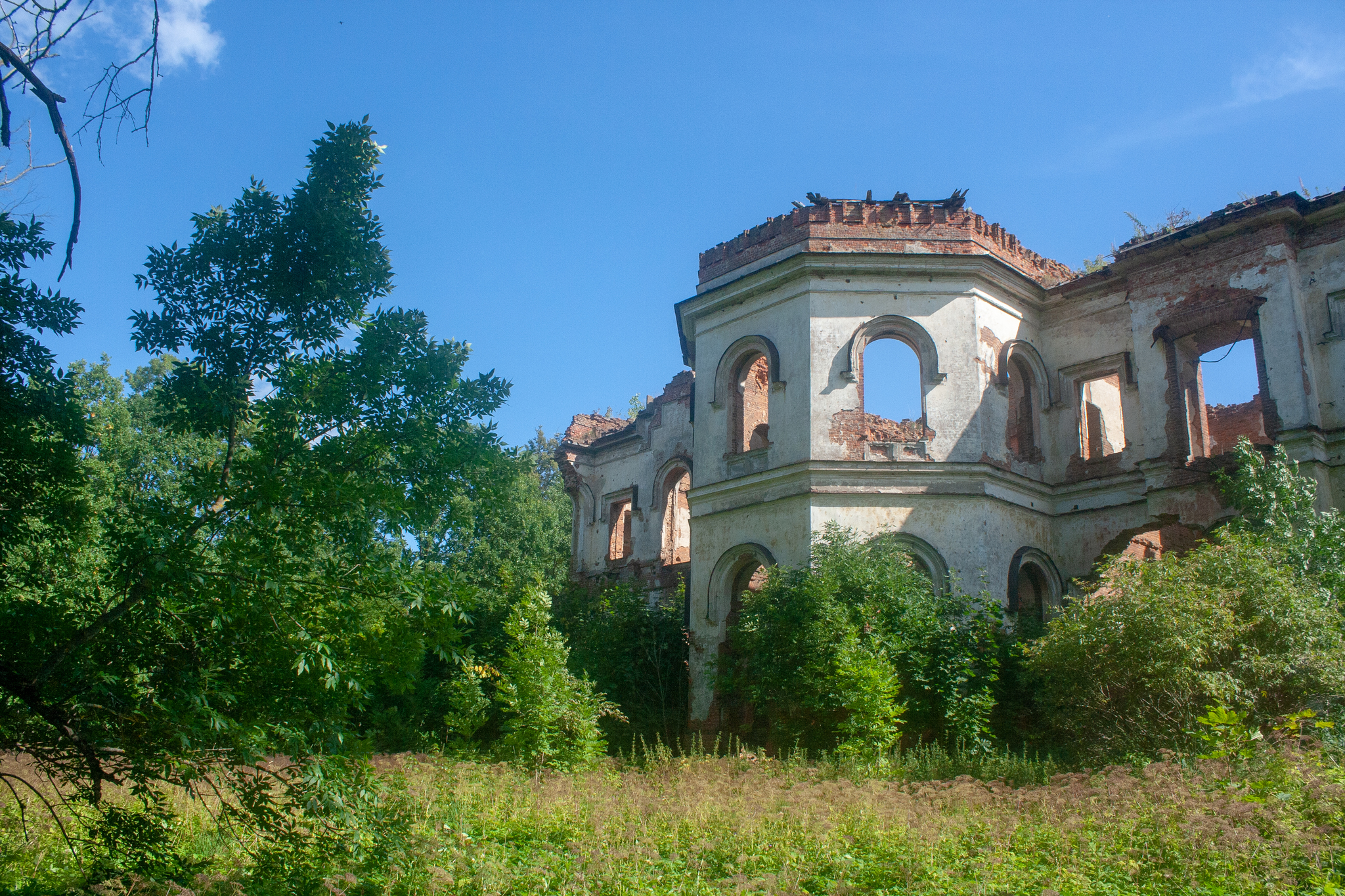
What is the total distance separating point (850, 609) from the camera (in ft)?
44.0

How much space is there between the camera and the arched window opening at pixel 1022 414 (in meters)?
16.7

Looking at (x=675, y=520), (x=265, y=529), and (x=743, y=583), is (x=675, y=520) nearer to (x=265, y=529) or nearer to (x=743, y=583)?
(x=743, y=583)

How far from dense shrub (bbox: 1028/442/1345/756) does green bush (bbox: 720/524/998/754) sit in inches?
66.5

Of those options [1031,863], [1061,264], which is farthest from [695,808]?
[1061,264]

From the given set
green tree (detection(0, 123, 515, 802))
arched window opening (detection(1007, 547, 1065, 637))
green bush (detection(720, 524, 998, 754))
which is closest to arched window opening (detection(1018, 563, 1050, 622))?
arched window opening (detection(1007, 547, 1065, 637))

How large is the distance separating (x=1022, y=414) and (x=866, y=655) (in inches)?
258

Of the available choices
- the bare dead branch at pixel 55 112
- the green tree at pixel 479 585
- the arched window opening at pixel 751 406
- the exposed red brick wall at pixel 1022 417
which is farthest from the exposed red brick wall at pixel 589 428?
the bare dead branch at pixel 55 112

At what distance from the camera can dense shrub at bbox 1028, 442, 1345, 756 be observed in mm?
9945

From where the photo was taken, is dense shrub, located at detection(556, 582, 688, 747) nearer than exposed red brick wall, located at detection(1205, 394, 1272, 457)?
Yes

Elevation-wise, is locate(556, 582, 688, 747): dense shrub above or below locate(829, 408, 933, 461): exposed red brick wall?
below

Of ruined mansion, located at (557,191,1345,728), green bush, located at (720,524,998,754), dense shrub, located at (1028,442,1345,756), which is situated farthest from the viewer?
ruined mansion, located at (557,191,1345,728)

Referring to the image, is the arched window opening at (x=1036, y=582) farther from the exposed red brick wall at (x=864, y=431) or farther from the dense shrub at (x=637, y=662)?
the dense shrub at (x=637, y=662)

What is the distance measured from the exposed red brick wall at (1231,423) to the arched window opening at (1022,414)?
4.31 m

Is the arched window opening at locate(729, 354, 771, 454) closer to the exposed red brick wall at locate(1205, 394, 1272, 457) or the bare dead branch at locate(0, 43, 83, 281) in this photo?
the exposed red brick wall at locate(1205, 394, 1272, 457)
